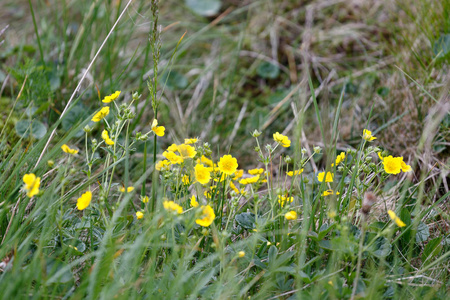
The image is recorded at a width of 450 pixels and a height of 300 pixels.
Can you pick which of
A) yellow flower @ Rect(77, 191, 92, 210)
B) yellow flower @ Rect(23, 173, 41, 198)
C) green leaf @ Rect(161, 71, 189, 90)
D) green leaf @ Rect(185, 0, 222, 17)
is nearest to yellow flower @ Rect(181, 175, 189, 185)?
yellow flower @ Rect(77, 191, 92, 210)

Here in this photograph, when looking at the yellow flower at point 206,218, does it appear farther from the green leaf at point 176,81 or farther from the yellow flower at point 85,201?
the green leaf at point 176,81

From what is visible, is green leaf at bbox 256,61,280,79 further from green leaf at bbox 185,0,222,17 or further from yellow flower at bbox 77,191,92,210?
yellow flower at bbox 77,191,92,210

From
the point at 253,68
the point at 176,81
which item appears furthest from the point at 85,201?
the point at 253,68

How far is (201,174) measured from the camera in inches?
53.9

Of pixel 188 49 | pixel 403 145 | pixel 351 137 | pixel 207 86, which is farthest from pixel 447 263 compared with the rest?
pixel 188 49

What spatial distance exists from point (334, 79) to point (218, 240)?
194 cm

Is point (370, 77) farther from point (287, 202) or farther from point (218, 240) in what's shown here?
point (218, 240)

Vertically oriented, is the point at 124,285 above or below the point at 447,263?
above

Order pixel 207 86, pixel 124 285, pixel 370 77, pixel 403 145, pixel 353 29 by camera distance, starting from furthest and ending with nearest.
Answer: pixel 353 29
pixel 207 86
pixel 370 77
pixel 403 145
pixel 124 285

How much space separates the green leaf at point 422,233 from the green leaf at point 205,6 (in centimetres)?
259

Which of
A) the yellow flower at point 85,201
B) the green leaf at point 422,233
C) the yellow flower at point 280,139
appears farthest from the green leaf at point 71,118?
the green leaf at point 422,233

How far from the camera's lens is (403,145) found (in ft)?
6.84

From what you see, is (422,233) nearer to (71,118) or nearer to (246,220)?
(246,220)

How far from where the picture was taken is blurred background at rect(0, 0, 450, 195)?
2.12 metres
